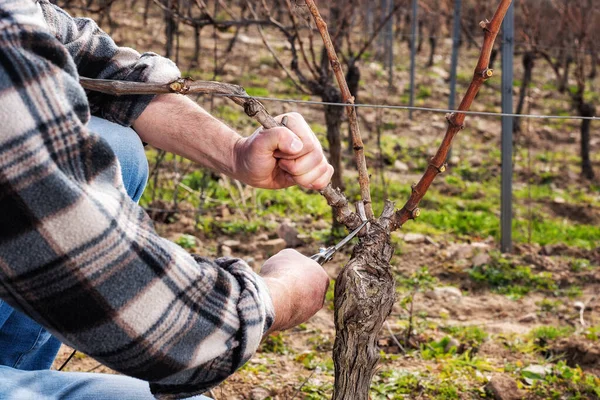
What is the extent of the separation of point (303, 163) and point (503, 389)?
113cm

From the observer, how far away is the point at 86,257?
0.95 m

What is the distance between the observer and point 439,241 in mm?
4219

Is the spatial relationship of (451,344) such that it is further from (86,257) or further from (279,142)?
(86,257)

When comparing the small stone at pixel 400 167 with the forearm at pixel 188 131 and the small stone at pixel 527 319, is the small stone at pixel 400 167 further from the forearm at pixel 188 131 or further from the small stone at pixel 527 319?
the forearm at pixel 188 131

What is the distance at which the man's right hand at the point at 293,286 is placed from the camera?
119cm

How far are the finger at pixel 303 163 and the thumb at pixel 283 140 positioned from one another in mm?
34

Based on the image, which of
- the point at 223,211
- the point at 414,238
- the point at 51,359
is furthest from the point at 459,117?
the point at 223,211

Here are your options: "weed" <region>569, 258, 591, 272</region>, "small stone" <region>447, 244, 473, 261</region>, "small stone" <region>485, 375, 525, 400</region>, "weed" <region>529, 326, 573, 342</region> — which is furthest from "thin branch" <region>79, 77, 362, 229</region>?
"weed" <region>569, 258, 591, 272</region>

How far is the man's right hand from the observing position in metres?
1.19

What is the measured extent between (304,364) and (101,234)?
1.53 meters

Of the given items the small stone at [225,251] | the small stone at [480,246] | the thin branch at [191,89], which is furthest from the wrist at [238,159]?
the small stone at [480,246]

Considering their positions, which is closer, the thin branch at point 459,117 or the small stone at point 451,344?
the thin branch at point 459,117

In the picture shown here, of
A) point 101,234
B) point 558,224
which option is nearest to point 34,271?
point 101,234

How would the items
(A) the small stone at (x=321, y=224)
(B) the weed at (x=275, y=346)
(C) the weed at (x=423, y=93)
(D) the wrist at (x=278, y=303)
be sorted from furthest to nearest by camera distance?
1. (C) the weed at (x=423, y=93)
2. (A) the small stone at (x=321, y=224)
3. (B) the weed at (x=275, y=346)
4. (D) the wrist at (x=278, y=303)
